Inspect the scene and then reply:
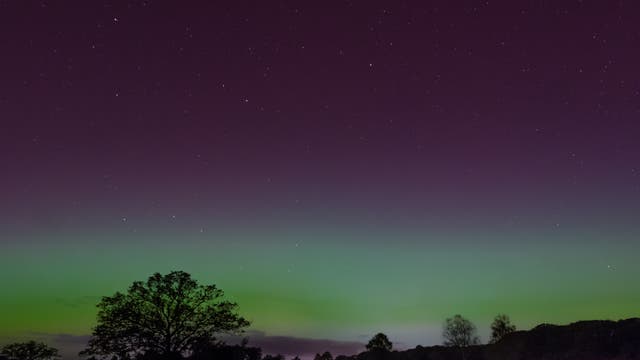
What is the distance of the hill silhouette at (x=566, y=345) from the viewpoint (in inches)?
1553

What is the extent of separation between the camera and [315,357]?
65438 mm

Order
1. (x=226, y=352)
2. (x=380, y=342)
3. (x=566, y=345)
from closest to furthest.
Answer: (x=566, y=345), (x=226, y=352), (x=380, y=342)

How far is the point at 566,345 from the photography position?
139 feet

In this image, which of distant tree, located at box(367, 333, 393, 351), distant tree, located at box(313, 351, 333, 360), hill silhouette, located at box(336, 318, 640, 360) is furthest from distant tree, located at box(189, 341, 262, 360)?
distant tree, located at box(367, 333, 393, 351)

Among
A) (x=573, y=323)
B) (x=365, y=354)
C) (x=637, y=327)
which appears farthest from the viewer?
(x=365, y=354)

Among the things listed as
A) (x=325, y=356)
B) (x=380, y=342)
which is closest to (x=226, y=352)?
(x=325, y=356)

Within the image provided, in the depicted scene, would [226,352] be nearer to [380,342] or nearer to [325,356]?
[325,356]

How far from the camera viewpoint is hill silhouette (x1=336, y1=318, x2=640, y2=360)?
39.4 m

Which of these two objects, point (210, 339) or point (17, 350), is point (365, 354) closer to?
point (210, 339)

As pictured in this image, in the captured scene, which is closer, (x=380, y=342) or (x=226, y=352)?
(x=226, y=352)

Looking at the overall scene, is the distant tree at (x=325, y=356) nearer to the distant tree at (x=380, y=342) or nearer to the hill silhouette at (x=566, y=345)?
the hill silhouette at (x=566, y=345)

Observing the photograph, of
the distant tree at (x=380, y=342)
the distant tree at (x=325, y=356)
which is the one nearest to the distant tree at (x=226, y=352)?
the distant tree at (x=325, y=356)

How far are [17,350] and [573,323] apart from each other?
8365 cm

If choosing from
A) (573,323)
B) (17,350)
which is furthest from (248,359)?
(17,350)
